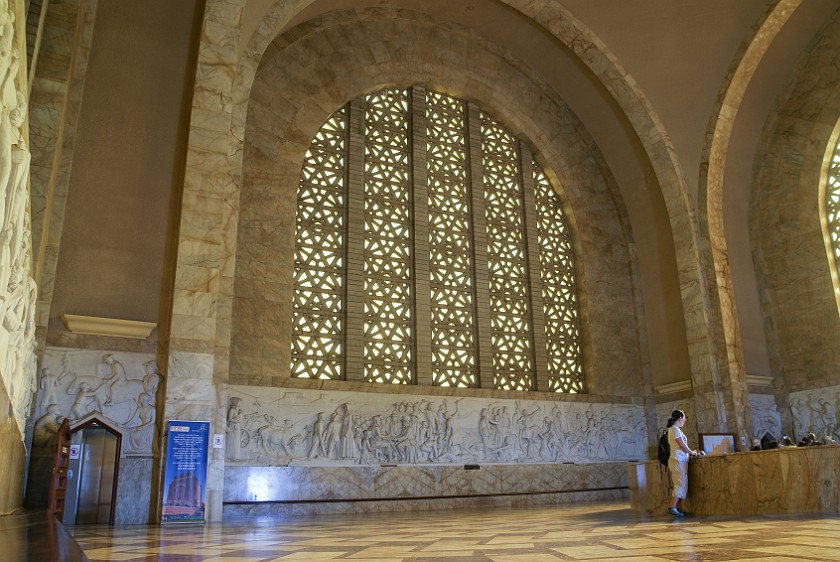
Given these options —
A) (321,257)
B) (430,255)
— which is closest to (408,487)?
(321,257)

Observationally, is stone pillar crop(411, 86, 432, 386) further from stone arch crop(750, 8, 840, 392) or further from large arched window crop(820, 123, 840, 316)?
large arched window crop(820, 123, 840, 316)

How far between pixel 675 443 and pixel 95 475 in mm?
6533

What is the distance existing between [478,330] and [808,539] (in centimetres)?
863

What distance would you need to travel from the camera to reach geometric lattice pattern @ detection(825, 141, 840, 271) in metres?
12.9

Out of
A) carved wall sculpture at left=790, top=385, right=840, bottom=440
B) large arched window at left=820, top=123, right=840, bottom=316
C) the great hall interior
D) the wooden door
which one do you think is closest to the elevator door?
the great hall interior

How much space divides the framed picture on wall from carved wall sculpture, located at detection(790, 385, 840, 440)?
2.56 meters

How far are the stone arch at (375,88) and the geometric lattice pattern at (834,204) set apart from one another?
3828 millimetres

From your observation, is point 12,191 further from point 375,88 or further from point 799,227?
point 799,227

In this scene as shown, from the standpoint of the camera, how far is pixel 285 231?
35.3 feet

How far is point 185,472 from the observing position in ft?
24.0

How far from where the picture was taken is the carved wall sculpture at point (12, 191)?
3264mm

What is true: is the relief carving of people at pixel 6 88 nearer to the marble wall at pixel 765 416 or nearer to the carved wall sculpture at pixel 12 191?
the carved wall sculpture at pixel 12 191

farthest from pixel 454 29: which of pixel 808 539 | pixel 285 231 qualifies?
pixel 808 539

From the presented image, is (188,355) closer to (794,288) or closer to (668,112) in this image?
(668,112)
